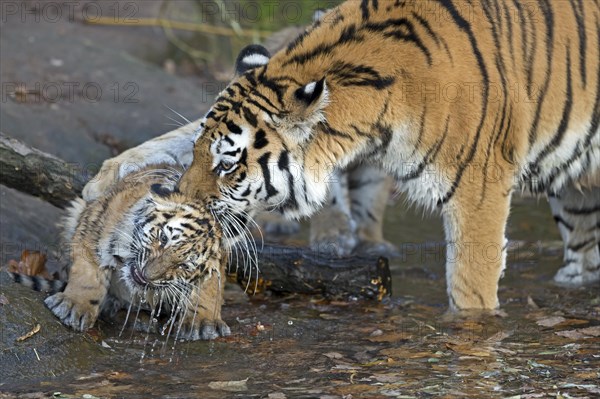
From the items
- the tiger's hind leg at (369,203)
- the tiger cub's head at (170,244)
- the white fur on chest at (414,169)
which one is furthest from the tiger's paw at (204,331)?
the tiger's hind leg at (369,203)

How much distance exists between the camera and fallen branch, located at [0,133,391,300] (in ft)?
19.3

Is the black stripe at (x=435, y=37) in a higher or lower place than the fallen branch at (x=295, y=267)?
higher

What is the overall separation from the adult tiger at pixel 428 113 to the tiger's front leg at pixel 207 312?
370 mm

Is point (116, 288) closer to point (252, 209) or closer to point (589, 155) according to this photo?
point (252, 209)

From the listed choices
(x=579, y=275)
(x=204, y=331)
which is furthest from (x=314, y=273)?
(x=579, y=275)

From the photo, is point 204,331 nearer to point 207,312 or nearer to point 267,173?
point 207,312

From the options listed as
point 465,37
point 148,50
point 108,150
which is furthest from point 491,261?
point 148,50

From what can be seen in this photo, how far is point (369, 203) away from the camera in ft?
26.1

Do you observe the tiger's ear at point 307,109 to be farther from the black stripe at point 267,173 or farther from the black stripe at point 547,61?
the black stripe at point 547,61

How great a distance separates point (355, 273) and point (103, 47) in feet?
20.3

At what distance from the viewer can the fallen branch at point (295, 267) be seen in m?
5.89

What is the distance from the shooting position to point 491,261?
5.54 metres

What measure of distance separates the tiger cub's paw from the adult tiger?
75 cm

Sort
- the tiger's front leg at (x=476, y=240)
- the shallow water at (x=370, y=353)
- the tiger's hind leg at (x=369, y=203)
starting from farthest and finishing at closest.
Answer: the tiger's hind leg at (x=369, y=203), the tiger's front leg at (x=476, y=240), the shallow water at (x=370, y=353)
